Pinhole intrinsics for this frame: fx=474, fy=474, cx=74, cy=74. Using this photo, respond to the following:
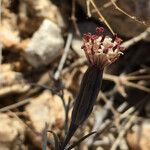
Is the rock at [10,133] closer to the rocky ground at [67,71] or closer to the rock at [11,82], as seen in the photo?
the rocky ground at [67,71]

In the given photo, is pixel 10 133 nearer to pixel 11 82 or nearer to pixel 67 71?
pixel 11 82

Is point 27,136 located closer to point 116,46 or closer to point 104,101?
point 104,101

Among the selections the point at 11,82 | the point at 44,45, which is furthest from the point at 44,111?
the point at 44,45

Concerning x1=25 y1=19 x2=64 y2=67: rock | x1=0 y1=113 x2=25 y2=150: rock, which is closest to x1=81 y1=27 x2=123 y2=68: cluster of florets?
x1=0 y1=113 x2=25 y2=150: rock

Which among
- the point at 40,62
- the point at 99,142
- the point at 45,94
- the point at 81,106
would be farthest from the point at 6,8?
the point at 81,106

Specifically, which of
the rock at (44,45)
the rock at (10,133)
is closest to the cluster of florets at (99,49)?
the rock at (10,133)
